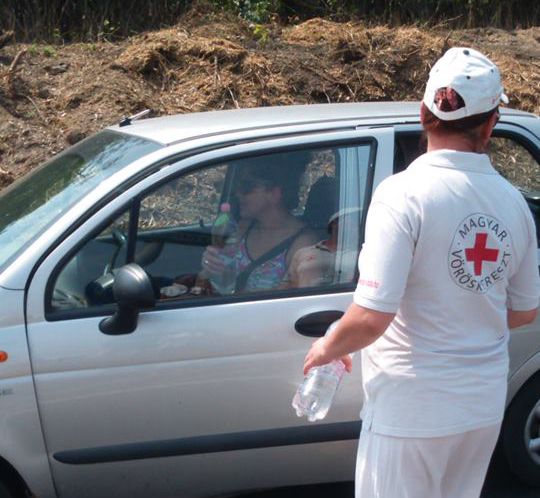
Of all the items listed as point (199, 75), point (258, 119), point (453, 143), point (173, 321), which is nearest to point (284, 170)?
point (258, 119)

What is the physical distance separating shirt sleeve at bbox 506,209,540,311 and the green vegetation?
8744mm

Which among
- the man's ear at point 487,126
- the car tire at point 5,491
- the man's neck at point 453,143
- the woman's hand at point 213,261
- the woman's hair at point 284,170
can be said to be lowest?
the car tire at point 5,491

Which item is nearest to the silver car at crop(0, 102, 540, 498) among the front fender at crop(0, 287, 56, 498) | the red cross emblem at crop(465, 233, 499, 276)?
the front fender at crop(0, 287, 56, 498)

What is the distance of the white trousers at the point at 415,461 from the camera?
96.3 inches

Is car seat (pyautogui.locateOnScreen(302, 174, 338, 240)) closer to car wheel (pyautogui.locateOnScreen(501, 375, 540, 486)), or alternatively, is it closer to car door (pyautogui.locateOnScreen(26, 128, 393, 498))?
car door (pyautogui.locateOnScreen(26, 128, 393, 498))

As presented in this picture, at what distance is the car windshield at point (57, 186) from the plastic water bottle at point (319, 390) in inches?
45.9

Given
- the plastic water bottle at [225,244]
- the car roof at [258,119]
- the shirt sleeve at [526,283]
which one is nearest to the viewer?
the shirt sleeve at [526,283]

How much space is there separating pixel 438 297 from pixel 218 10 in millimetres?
9284

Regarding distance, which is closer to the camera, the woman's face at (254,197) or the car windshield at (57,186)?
the car windshield at (57,186)

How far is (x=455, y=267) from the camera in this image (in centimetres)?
238

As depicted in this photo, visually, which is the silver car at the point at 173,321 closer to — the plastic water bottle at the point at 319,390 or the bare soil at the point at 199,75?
the plastic water bottle at the point at 319,390

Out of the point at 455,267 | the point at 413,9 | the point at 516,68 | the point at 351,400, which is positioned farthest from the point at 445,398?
the point at 413,9

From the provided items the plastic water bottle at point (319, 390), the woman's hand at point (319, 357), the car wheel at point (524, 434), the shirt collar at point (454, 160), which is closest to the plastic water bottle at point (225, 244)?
the plastic water bottle at point (319, 390)

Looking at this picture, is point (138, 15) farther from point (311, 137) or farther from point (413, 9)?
point (311, 137)
